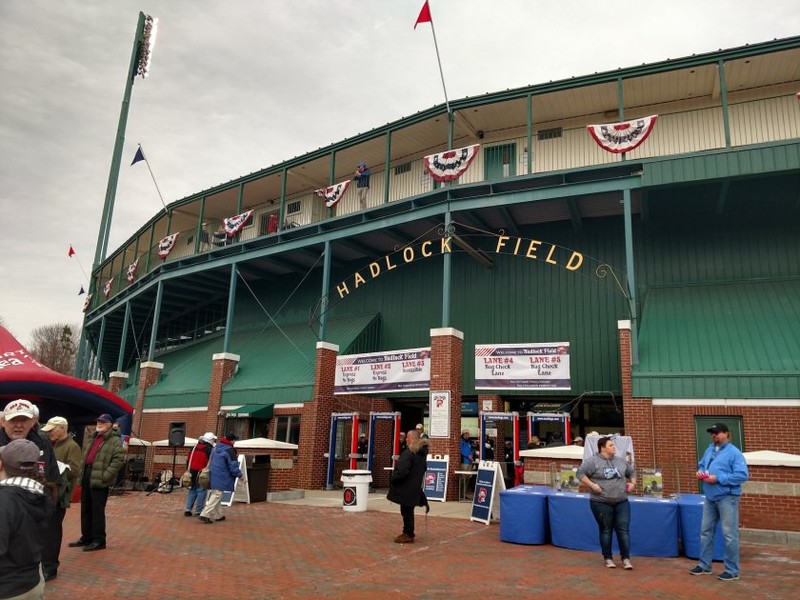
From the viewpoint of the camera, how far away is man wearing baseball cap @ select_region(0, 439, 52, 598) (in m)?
3.24

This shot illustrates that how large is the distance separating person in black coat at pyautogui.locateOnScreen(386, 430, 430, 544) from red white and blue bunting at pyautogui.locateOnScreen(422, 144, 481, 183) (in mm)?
10469

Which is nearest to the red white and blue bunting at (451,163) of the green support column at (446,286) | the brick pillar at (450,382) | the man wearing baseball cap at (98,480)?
the green support column at (446,286)

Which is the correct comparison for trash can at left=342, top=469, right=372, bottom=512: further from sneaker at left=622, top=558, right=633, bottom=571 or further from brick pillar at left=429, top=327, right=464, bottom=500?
sneaker at left=622, top=558, right=633, bottom=571

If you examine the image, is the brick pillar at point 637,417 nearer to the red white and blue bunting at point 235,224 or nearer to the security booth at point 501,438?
the security booth at point 501,438

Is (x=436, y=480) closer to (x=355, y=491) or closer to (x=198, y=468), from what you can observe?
(x=355, y=491)

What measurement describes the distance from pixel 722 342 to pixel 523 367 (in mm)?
4965

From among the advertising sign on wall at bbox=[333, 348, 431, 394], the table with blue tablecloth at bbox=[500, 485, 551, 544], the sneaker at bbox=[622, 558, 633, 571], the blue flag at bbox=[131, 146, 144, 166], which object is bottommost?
the sneaker at bbox=[622, 558, 633, 571]

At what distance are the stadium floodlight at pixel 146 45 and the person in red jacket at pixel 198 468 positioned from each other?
33582 millimetres

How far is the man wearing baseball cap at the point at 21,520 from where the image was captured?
3238 millimetres

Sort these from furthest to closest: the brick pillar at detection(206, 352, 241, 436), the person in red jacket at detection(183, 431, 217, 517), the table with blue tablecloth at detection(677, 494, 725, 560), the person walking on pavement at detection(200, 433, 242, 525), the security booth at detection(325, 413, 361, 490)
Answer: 1. the brick pillar at detection(206, 352, 241, 436)
2. the security booth at detection(325, 413, 361, 490)
3. the person in red jacket at detection(183, 431, 217, 517)
4. the person walking on pavement at detection(200, 433, 242, 525)
5. the table with blue tablecloth at detection(677, 494, 725, 560)

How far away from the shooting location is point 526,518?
9.55 m

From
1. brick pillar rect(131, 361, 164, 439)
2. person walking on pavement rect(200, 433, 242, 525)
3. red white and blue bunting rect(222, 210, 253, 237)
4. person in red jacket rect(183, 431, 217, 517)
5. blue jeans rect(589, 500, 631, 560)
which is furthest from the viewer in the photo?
brick pillar rect(131, 361, 164, 439)

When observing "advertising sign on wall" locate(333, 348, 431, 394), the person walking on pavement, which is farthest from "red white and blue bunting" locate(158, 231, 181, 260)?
the person walking on pavement

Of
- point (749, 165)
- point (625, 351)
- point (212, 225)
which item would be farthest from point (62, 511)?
point (212, 225)
